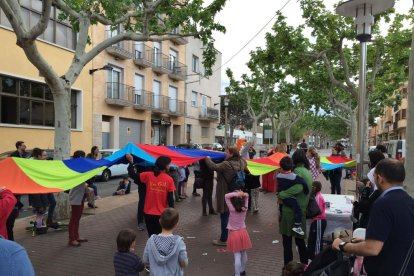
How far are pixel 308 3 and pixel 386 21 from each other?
325 centimetres

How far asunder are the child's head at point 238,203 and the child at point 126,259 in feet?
7.26

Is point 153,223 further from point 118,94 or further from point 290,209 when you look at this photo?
point 118,94

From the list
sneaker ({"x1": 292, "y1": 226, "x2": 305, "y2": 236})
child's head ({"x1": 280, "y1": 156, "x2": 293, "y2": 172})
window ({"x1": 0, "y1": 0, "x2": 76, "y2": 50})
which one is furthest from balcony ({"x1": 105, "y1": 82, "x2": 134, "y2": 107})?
sneaker ({"x1": 292, "y1": 226, "x2": 305, "y2": 236})

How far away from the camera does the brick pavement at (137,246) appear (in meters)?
5.90

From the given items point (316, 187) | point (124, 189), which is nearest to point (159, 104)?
point (124, 189)

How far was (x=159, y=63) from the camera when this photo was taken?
99.2ft

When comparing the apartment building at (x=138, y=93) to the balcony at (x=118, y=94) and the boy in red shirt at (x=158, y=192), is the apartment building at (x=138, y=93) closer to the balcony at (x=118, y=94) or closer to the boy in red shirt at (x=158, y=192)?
the balcony at (x=118, y=94)

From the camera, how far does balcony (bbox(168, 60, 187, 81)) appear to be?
3188 centimetres

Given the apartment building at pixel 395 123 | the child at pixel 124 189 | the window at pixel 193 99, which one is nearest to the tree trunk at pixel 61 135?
the child at pixel 124 189

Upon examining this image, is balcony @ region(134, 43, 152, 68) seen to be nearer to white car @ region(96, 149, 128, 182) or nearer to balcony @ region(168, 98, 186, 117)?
balcony @ region(168, 98, 186, 117)

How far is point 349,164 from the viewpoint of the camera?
35.4ft

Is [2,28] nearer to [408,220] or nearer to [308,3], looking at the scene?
[308,3]

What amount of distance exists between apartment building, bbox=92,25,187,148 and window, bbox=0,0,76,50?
81.6 inches

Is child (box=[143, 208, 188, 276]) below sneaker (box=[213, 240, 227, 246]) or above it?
above
